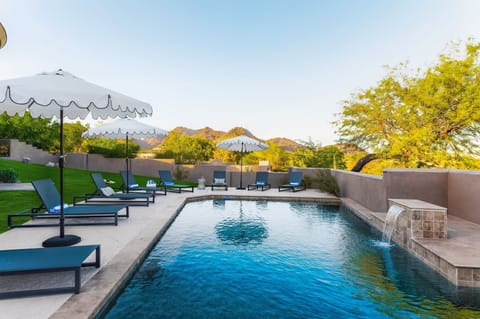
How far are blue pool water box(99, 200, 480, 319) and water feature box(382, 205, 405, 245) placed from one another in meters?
0.20

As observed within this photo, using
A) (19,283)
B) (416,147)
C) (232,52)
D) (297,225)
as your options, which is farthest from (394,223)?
(232,52)

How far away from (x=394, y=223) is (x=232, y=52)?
60.5 ft

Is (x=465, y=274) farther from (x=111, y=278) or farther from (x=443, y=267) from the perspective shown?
(x=111, y=278)

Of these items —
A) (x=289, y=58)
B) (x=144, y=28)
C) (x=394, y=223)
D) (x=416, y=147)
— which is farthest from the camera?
(x=289, y=58)

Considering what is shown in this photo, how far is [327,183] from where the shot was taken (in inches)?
508

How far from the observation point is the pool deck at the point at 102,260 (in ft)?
8.84

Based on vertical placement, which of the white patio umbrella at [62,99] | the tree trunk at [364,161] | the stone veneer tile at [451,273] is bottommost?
the stone veneer tile at [451,273]

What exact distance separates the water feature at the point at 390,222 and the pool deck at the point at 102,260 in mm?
4789

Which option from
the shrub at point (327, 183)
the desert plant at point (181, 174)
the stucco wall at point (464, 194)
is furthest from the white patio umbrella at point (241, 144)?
the stucco wall at point (464, 194)

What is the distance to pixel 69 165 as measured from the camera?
78.5 ft

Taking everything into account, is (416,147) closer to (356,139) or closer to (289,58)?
(356,139)

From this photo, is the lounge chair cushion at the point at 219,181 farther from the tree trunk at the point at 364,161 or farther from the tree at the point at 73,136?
the tree at the point at 73,136

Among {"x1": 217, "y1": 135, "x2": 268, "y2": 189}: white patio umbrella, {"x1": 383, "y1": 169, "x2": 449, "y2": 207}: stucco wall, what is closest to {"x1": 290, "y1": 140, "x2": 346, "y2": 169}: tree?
{"x1": 217, "y1": 135, "x2": 268, "y2": 189}: white patio umbrella

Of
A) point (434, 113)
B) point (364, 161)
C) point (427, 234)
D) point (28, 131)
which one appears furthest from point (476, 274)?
point (28, 131)
